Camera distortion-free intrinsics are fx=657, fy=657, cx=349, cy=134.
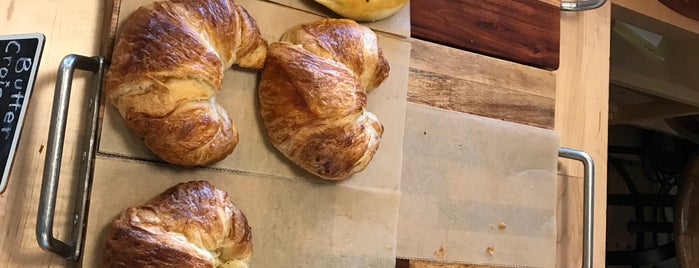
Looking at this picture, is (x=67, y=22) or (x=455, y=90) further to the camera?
(x=455, y=90)

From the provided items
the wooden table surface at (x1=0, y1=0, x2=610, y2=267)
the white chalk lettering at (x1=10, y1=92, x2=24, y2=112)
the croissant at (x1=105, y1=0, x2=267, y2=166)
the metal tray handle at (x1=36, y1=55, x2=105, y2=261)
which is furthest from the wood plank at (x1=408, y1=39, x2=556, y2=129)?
the white chalk lettering at (x1=10, y1=92, x2=24, y2=112)

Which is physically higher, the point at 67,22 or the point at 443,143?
the point at 67,22

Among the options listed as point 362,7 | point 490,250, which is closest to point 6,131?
point 362,7

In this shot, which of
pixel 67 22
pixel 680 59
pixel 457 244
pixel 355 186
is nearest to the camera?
pixel 67 22

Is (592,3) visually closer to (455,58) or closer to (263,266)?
(455,58)

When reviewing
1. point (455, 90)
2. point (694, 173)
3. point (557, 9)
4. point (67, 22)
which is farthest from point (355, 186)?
point (694, 173)

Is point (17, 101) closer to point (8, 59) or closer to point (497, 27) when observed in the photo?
point (8, 59)

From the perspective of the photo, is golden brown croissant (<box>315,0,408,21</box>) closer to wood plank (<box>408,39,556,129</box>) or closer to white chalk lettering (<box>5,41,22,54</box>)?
wood plank (<box>408,39,556,129</box>)
